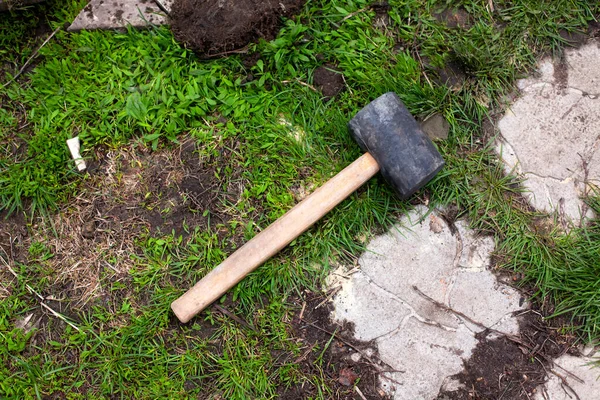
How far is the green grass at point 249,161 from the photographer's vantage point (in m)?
2.71

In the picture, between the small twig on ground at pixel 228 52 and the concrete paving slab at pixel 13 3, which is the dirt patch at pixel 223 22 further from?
the concrete paving slab at pixel 13 3

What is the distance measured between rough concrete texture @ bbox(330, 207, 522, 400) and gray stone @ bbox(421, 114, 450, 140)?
1.37 feet

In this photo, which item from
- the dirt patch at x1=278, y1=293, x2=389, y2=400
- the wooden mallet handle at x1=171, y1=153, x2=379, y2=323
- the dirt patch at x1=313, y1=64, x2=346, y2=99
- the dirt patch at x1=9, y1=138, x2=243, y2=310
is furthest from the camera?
the dirt patch at x1=313, y1=64, x2=346, y2=99

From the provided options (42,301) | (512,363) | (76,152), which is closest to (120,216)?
(76,152)

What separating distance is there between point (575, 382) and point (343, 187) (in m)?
1.52

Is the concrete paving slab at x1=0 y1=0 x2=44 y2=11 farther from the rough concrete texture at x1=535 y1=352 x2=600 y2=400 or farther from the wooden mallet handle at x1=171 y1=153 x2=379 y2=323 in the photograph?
the rough concrete texture at x1=535 y1=352 x2=600 y2=400

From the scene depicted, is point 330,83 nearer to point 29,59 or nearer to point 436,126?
point 436,126

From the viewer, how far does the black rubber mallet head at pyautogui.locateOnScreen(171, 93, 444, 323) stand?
257 cm

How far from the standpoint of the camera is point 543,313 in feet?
8.95

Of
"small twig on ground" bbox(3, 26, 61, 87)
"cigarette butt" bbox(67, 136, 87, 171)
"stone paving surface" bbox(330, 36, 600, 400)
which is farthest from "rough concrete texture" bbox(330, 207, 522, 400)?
"small twig on ground" bbox(3, 26, 61, 87)

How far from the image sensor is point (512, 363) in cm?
268

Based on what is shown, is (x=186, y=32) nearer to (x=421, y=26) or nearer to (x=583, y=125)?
(x=421, y=26)

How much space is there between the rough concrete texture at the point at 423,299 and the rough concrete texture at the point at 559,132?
45 cm

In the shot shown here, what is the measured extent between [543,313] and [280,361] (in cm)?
137
